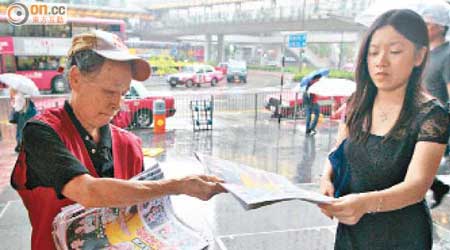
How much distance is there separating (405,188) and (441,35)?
1645 millimetres

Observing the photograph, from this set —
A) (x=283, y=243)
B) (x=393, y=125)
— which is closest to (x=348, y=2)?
(x=283, y=243)

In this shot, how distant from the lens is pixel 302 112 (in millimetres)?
12844

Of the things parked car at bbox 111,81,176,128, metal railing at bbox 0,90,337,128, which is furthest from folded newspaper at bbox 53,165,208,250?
parked car at bbox 111,81,176,128

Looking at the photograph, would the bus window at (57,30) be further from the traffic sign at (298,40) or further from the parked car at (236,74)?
the parked car at (236,74)

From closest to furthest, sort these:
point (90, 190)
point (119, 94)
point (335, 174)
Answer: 1. point (90, 190)
2. point (119, 94)
3. point (335, 174)

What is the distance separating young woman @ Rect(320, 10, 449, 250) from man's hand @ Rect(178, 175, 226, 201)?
1.34ft

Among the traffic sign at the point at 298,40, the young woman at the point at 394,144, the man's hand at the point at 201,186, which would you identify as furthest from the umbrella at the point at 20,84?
→ the traffic sign at the point at 298,40

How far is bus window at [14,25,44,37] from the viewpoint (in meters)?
17.0

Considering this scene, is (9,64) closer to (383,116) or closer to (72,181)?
(72,181)

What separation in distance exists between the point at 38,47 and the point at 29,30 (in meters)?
0.77

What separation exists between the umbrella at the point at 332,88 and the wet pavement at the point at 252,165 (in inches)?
48.8

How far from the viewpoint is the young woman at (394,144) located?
1.57 m

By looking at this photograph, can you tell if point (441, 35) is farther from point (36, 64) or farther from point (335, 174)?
point (36, 64)

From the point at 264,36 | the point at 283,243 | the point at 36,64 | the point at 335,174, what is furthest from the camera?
the point at 264,36
